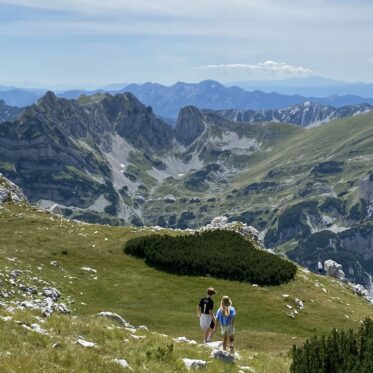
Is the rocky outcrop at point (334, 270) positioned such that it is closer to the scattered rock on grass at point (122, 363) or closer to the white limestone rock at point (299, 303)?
the white limestone rock at point (299, 303)

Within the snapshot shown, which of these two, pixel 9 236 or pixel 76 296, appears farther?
pixel 9 236

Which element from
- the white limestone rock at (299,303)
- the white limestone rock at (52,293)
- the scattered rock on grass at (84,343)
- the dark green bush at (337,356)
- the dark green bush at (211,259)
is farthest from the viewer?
the dark green bush at (211,259)

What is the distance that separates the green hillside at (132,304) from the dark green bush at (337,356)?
3.06m

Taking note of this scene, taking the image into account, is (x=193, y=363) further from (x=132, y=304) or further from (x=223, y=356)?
(x=132, y=304)

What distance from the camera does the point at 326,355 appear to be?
66.2 ft

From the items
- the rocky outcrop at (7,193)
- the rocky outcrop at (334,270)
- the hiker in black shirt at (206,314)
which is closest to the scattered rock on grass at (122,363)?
the hiker in black shirt at (206,314)

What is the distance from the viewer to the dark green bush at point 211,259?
5409cm

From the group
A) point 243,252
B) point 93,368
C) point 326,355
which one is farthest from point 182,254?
point 93,368

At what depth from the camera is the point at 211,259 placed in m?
55.4

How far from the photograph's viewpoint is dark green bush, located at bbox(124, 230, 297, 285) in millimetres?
54094

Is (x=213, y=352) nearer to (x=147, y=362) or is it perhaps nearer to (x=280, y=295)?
(x=147, y=362)

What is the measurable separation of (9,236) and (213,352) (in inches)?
1624

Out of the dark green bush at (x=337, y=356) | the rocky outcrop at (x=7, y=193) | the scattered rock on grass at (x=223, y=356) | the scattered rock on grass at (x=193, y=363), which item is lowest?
the rocky outcrop at (x=7, y=193)

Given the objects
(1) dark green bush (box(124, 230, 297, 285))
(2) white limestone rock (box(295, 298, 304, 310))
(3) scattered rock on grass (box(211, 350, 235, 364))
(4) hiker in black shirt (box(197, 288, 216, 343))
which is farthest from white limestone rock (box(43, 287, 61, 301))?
(3) scattered rock on grass (box(211, 350, 235, 364))
